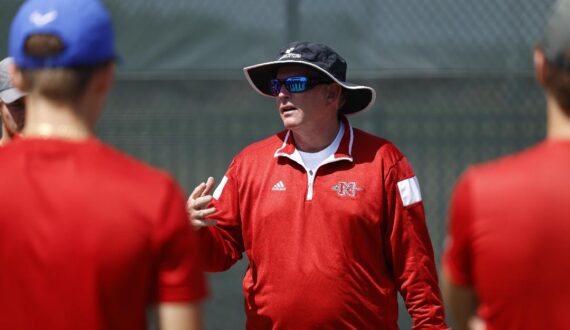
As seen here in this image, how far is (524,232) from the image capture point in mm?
2340

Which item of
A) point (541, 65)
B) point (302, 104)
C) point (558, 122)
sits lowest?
point (302, 104)

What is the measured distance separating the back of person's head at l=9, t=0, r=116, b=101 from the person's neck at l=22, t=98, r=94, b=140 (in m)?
0.02

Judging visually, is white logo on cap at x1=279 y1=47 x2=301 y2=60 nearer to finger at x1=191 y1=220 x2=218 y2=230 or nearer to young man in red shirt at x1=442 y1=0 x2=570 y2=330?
finger at x1=191 y1=220 x2=218 y2=230

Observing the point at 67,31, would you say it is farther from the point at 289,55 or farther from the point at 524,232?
the point at 289,55

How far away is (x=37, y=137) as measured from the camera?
233cm

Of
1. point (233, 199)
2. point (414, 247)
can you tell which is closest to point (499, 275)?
point (414, 247)

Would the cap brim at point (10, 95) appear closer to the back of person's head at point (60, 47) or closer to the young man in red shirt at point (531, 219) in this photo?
the back of person's head at point (60, 47)

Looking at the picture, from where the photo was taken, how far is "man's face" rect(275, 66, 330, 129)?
13.7 feet

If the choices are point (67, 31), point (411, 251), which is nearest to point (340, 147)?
point (411, 251)

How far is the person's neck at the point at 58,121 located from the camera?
90.8 inches

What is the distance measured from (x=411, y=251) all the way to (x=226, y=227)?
769mm

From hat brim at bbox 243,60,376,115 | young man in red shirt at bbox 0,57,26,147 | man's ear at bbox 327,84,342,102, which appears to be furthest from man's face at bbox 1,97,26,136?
man's ear at bbox 327,84,342,102

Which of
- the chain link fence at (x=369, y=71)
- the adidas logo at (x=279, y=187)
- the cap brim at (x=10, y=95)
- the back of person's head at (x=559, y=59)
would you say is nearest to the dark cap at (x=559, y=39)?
the back of person's head at (x=559, y=59)

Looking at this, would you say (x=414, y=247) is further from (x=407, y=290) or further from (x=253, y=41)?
(x=253, y=41)
